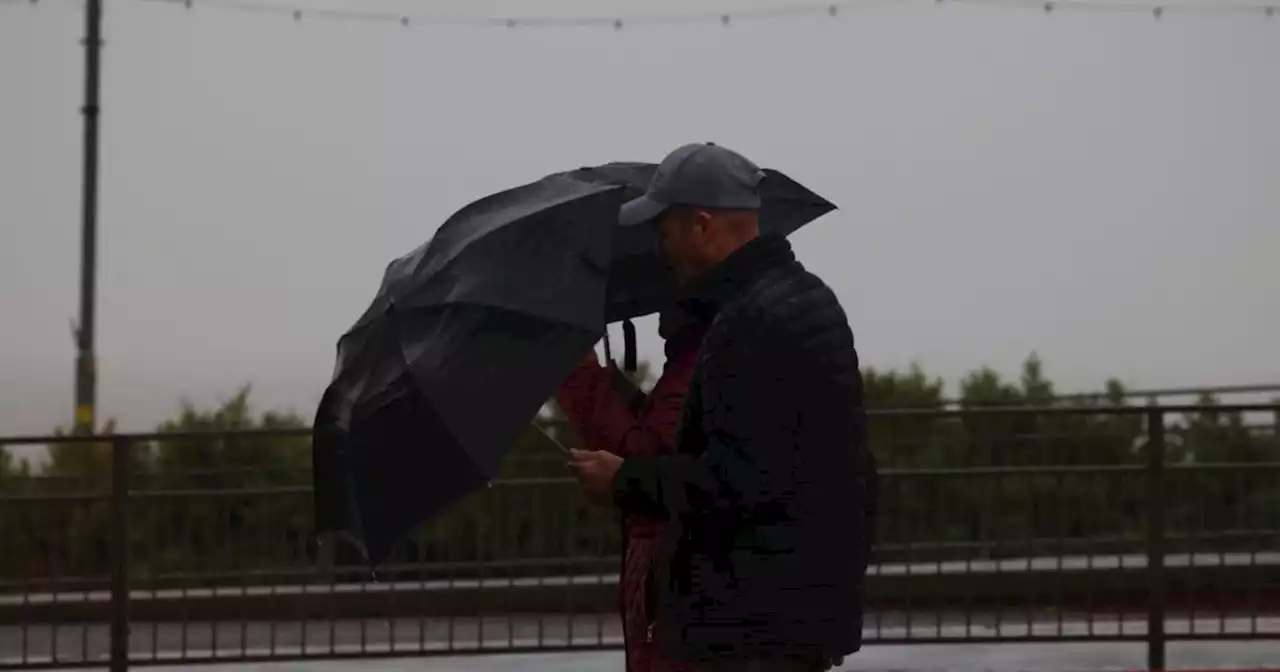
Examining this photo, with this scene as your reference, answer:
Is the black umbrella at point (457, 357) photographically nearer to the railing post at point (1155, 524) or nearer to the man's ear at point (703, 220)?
the man's ear at point (703, 220)

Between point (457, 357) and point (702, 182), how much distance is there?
668 millimetres

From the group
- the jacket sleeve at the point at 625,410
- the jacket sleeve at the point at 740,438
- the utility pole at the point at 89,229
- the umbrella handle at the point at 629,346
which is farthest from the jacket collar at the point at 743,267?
the utility pole at the point at 89,229

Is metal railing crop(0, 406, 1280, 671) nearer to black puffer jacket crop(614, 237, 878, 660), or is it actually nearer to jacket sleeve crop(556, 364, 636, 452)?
jacket sleeve crop(556, 364, 636, 452)

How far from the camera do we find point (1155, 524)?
361 inches

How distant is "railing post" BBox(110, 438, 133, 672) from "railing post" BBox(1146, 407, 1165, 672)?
4.59m

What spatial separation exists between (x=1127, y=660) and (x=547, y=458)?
10.3 ft

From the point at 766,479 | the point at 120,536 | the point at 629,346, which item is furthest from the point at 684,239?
the point at 120,536

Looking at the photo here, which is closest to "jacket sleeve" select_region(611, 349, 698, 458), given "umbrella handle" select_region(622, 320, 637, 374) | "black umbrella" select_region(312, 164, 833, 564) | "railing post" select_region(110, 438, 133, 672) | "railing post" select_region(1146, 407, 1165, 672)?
"black umbrella" select_region(312, 164, 833, 564)

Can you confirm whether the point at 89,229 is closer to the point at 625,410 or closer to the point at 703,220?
the point at 625,410

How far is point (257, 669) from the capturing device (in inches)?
397

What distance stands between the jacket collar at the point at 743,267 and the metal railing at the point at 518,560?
16.8 feet

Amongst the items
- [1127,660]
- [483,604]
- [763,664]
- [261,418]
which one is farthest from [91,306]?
[763,664]

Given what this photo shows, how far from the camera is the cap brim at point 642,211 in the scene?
411cm

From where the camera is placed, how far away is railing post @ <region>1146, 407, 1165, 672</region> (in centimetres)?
915
